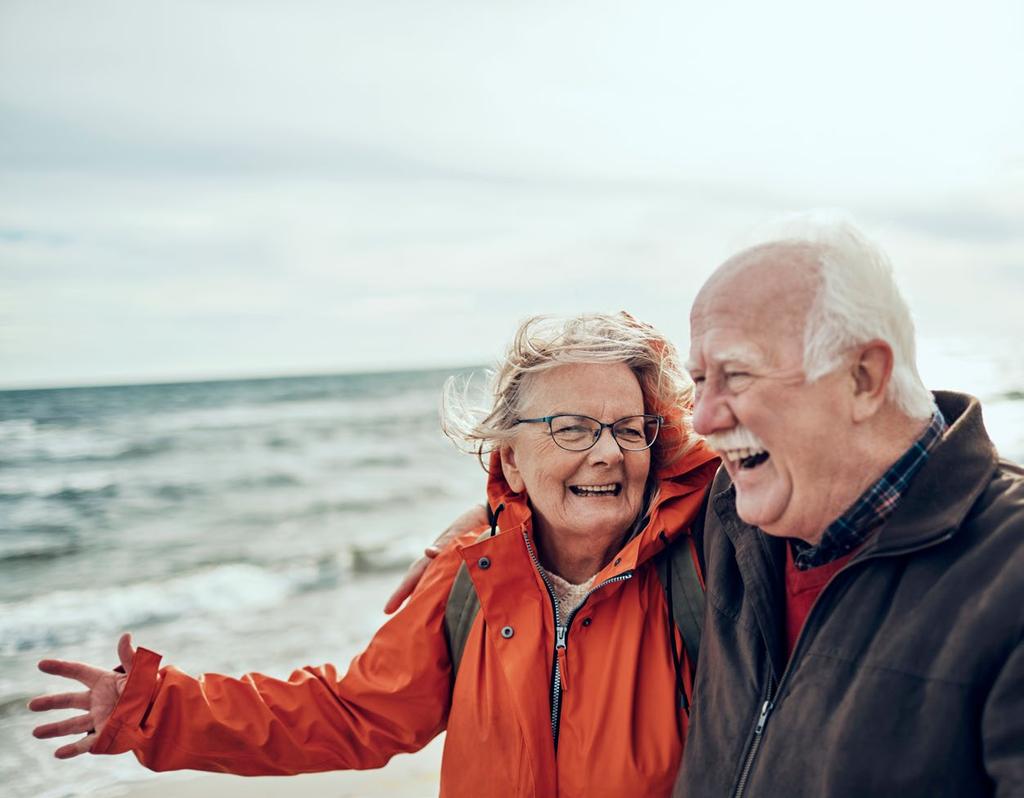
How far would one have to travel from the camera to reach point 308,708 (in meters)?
2.69

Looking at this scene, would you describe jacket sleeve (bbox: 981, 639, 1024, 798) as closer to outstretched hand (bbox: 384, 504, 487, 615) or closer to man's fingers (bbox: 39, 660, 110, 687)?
outstretched hand (bbox: 384, 504, 487, 615)

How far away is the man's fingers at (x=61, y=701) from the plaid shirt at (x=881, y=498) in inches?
79.3

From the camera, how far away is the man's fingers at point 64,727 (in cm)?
246

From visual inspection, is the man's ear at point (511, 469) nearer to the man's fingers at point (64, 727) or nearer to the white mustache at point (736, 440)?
the white mustache at point (736, 440)

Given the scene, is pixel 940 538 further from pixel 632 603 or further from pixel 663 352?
pixel 663 352

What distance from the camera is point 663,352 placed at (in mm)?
2721

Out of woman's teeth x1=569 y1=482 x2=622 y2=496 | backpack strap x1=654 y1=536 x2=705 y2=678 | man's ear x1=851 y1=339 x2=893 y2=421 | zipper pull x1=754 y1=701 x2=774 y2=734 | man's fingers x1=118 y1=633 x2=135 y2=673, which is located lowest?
man's fingers x1=118 y1=633 x2=135 y2=673

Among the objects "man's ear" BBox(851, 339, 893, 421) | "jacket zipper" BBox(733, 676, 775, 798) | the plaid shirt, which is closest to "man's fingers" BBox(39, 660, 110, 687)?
"jacket zipper" BBox(733, 676, 775, 798)

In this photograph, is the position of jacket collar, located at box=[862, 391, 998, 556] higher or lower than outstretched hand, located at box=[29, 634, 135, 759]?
higher

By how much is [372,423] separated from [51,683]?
23.1m

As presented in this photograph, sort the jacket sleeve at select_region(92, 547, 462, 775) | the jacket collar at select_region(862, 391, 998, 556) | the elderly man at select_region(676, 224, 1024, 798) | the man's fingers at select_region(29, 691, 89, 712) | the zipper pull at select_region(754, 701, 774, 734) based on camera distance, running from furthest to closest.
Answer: the jacket sleeve at select_region(92, 547, 462, 775) → the man's fingers at select_region(29, 691, 89, 712) → the zipper pull at select_region(754, 701, 774, 734) → the jacket collar at select_region(862, 391, 998, 556) → the elderly man at select_region(676, 224, 1024, 798)

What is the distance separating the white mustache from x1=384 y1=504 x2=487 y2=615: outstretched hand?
114 cm

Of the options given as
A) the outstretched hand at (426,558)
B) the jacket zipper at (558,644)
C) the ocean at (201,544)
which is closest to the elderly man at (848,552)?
the jacket zipper at (558,644)

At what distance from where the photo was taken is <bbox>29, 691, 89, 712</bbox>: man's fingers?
97.6 inches
